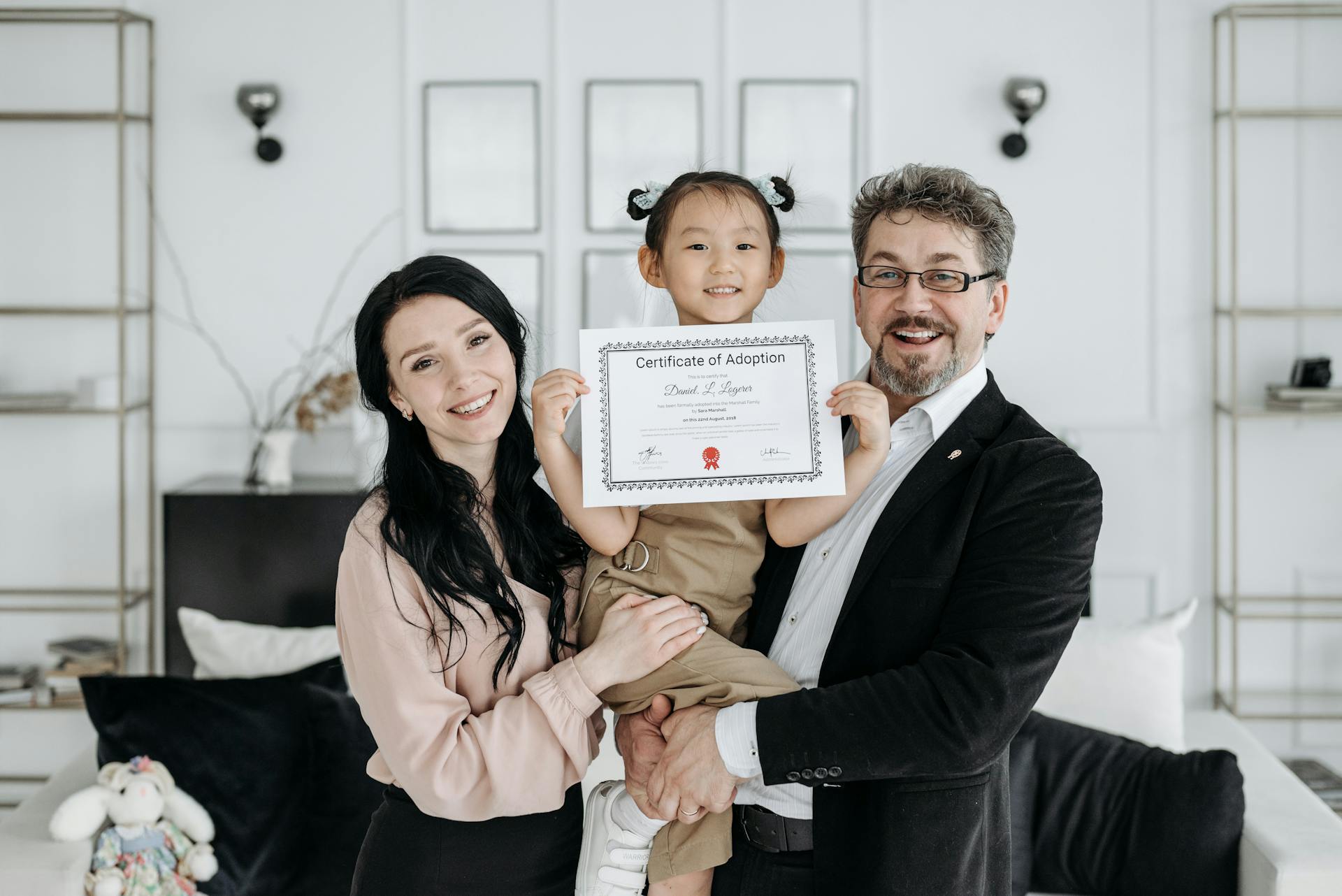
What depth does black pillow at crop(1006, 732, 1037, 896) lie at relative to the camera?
271 cm

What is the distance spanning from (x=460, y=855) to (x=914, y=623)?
0.73m

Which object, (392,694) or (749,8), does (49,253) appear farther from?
(392,694)

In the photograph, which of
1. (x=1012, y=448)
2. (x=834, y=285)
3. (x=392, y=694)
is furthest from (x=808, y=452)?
(x=834, y=285)

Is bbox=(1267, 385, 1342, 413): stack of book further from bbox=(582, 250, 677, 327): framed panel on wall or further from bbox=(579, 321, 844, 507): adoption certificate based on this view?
bbox=(579, 321, 844, 507): adoption certificate

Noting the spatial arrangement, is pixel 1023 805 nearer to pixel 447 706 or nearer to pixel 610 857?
pixel 610 857

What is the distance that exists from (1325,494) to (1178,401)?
1.96 feet

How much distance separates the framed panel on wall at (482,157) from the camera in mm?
4102

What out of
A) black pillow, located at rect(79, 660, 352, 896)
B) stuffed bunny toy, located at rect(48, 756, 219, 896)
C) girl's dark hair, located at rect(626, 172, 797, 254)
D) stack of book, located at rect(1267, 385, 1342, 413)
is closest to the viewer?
girl's dark hair, located at rect(626, 172, 797, 254)

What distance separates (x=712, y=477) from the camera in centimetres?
178

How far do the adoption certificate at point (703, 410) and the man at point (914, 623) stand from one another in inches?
5.5

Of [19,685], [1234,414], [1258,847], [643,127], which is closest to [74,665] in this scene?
[19,685]

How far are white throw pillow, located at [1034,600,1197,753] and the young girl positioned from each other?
1.44 metres

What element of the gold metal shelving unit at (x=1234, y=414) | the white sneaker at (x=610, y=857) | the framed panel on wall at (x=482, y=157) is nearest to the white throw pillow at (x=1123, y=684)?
the gold metal shelving unit at (x=1234, y=414)

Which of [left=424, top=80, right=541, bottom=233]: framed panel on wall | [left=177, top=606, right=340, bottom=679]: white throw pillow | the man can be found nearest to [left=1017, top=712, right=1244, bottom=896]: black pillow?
the man
